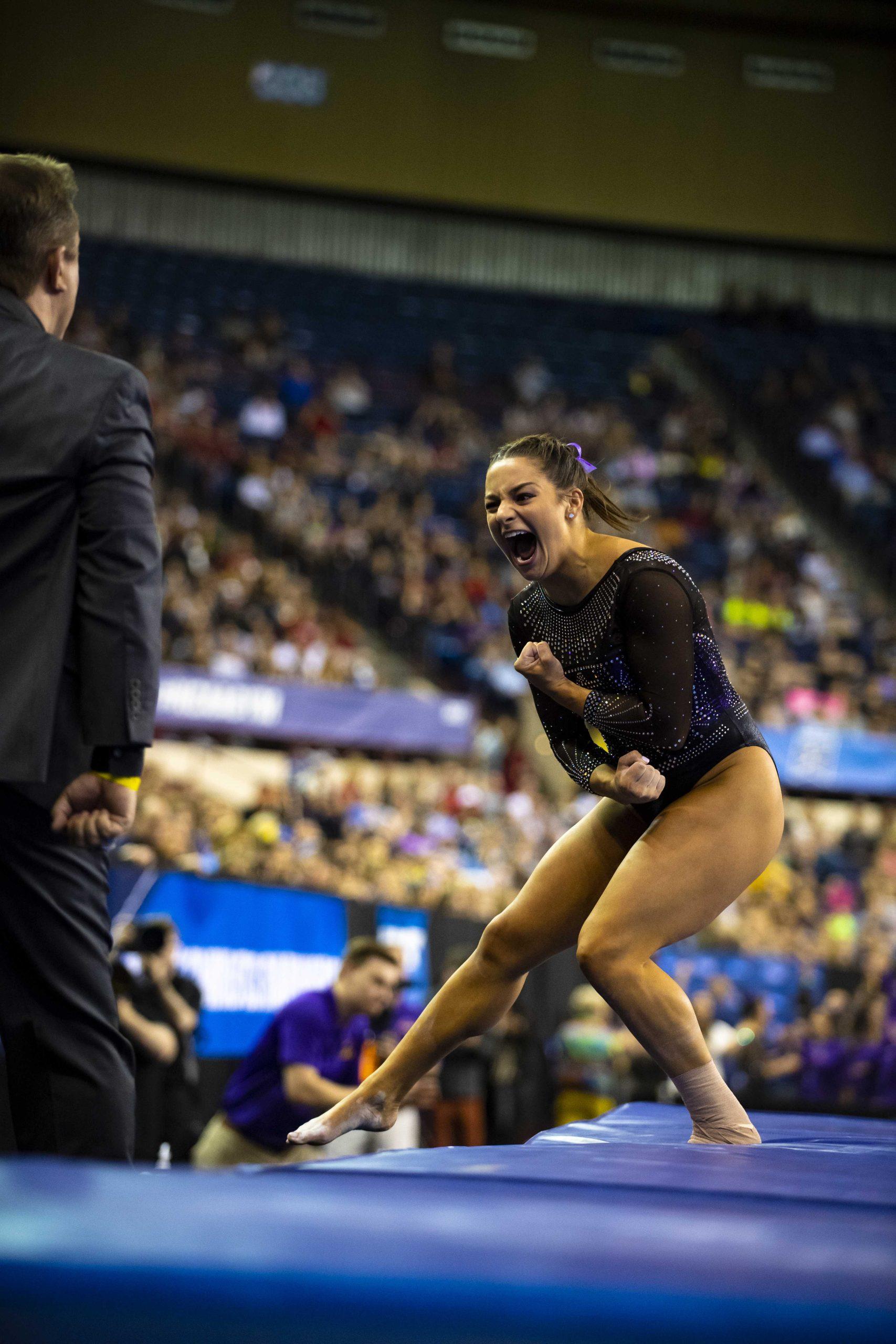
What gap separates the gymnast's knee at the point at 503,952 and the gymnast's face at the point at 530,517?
0.74 metres

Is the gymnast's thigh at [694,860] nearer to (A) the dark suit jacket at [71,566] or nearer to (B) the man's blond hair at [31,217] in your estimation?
(A) the dark suit jacket at [71,566]

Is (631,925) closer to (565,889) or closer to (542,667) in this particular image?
(565,889)

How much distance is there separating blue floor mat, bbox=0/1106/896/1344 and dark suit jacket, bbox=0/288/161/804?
3.04 feet

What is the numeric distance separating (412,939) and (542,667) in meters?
4.48

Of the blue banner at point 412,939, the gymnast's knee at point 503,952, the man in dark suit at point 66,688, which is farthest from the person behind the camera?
the blue banner at point 412,939

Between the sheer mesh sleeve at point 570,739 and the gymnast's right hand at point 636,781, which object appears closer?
the gymnast's right hand at point 636,781

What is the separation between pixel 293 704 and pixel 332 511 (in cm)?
305

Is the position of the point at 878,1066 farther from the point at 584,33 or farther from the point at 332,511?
the point at 584,33

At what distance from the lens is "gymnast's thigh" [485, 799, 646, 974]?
110 inches

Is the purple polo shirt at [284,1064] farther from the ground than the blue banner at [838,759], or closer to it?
farther from the ground

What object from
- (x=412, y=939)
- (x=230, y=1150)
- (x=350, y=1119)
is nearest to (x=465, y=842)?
(x=412, y=939)

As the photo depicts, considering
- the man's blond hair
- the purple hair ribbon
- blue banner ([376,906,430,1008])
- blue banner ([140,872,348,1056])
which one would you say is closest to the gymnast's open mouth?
the purple hair ribbon

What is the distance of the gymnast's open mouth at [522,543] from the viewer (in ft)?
8.79

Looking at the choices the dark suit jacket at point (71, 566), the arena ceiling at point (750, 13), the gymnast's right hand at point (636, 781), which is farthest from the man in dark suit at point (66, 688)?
the arena ceiling at point (750, 13)
